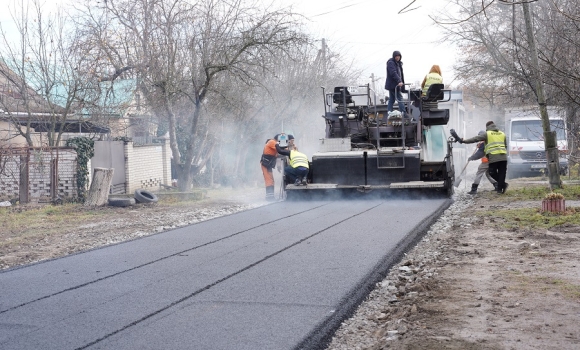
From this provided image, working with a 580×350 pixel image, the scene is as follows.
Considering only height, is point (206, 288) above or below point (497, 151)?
below

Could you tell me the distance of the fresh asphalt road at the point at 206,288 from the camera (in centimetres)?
477

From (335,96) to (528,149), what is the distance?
10.4m

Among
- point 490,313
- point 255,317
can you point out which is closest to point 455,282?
point 490,313

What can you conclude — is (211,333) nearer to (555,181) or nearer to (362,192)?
(362,192)

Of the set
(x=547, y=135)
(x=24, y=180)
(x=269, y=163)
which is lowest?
(x=24, y=180)

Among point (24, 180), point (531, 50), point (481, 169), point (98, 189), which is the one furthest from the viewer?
point (24, 180)

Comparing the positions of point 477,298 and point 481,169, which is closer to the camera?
→ point 477,298

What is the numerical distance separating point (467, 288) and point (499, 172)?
994 centimetres

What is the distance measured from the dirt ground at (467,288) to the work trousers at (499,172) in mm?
4223

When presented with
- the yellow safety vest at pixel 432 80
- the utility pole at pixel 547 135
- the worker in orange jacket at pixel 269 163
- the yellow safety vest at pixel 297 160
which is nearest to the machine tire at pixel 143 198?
the worker in orange jacket at pixel 269 163

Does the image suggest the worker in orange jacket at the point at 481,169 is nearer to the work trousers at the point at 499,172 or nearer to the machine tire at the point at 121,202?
the work trousers at the point at 499,172

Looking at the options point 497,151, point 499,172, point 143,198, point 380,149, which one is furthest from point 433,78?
point 143,198

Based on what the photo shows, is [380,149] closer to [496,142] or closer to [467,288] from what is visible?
[496,142]

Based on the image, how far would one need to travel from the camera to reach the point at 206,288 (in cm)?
618
